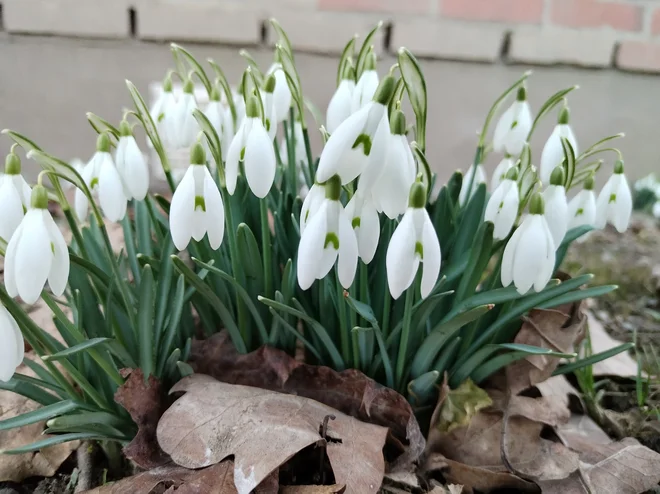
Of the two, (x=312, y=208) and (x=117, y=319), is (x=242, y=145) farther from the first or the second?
(x=117, y=319)

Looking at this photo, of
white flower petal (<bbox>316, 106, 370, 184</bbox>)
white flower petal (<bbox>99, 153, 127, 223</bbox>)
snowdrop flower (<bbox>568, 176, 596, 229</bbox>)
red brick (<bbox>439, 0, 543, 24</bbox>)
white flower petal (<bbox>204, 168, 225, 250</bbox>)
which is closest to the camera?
white flower petal (<bbox>316, 106, 370, 184</bbox>)

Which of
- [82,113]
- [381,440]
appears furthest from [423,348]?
[82,113]

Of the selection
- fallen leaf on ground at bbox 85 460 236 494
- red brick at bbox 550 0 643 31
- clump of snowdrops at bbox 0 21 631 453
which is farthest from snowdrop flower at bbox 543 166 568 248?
red brick at bbox 550 0 643 31

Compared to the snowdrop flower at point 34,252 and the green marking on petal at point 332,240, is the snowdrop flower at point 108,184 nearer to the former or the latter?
the snowdrop flower at point 34,252

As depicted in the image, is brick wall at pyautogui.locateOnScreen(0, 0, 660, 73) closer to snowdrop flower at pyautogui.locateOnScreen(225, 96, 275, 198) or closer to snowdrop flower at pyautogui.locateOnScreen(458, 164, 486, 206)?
snowdrop flower at pyautogui.locateOnScreen(458, 164, 486, 206)

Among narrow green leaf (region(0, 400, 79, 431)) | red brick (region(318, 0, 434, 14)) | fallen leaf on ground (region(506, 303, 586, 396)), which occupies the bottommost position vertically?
narrow green leaf (region(0, 400, 79, 431))

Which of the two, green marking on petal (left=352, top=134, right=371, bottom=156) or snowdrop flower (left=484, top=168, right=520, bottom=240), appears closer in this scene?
green marking on petal (left=352, top=134, right=371, bottom=156)

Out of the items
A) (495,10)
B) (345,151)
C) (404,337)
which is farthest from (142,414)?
(495,10)

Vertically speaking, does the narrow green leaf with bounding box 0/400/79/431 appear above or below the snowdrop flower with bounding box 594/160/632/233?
below

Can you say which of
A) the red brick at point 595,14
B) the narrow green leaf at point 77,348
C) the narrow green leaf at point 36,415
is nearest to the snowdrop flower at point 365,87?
the narrow green leaf at point 77,348
